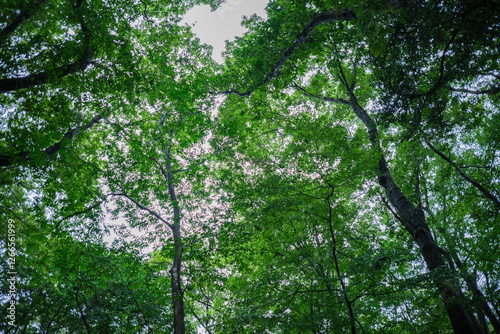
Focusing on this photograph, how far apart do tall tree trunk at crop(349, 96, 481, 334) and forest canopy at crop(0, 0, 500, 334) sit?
3 centimetres

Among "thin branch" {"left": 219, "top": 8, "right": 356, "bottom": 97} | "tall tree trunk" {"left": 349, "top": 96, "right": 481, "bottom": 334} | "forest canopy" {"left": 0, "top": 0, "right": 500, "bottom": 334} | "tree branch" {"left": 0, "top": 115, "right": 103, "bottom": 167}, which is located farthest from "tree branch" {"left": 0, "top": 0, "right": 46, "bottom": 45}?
"tall tree trunk" {"left": 349, "top": 96, "right": 481, "bottom": 334}

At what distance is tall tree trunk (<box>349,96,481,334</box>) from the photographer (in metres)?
4.39

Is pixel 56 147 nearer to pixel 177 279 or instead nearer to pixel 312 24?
pixel 177 279

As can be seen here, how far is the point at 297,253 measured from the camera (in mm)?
5762

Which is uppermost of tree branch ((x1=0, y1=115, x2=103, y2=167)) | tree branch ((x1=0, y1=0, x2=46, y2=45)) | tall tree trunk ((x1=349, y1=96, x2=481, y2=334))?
tree branch ((x1=0, y1=0, x2=46, y2=45))

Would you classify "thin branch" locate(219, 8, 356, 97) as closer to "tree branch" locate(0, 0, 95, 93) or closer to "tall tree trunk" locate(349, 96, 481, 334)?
"tall tree trunk" locate(349, 96, 481, 334)

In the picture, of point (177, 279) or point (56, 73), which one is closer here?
point (56, 73)

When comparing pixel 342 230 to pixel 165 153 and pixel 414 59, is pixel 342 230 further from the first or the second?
pixel 165 153

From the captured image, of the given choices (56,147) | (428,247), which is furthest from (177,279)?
(428,247)

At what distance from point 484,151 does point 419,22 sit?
9.46 meters

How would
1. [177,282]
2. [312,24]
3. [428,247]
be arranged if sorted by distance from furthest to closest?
[177,282], [312,24], [428,247]

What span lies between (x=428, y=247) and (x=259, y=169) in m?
6.02

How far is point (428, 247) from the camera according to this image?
5.50 meters

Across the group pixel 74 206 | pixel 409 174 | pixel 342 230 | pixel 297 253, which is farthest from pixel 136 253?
pixel 409 174
